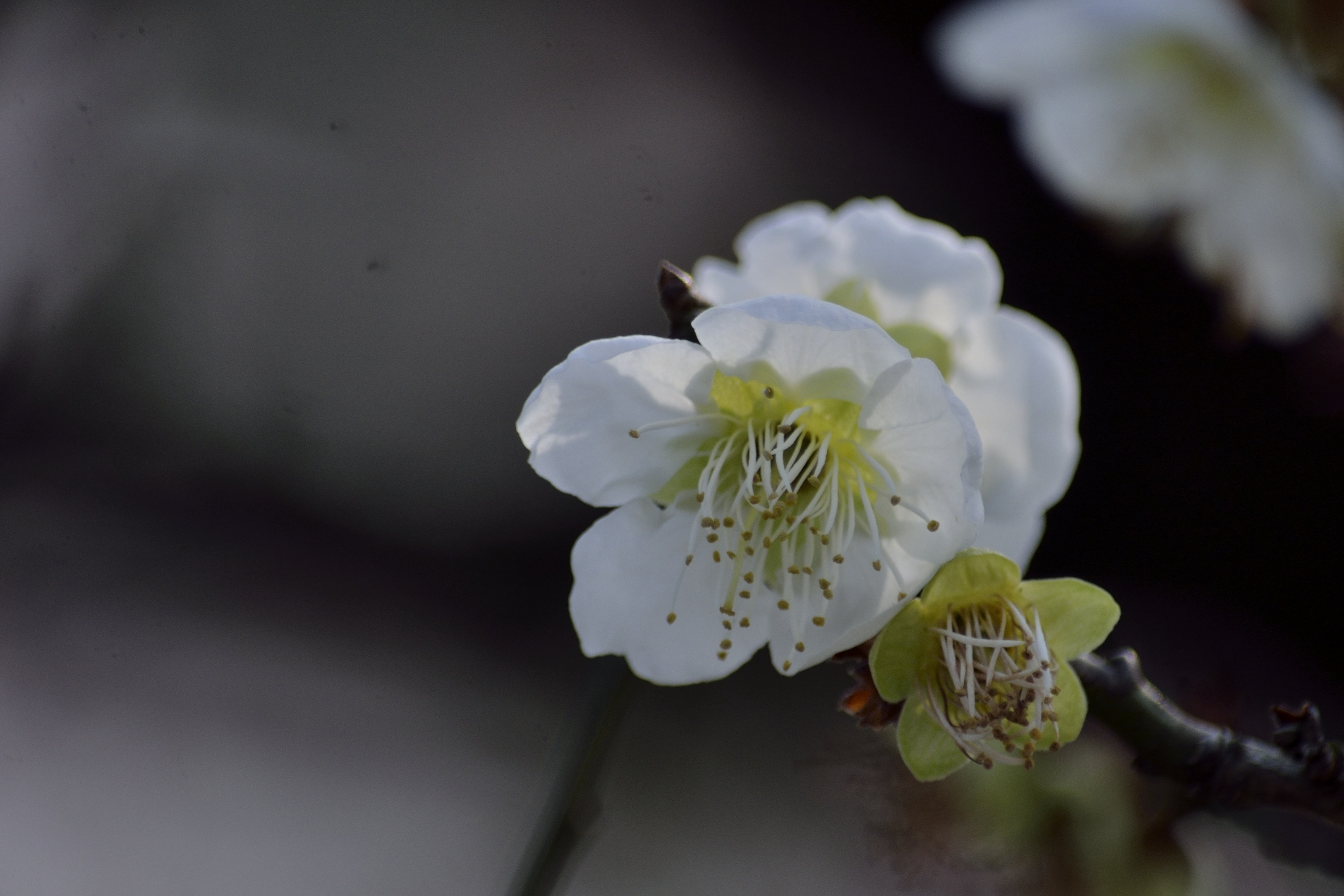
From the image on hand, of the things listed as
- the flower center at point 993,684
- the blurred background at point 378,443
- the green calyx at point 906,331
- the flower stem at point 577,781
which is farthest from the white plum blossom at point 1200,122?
the flower stem at point 577,781

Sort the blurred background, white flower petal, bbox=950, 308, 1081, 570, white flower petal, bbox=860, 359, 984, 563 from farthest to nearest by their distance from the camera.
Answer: the blurred background < white flower petal, bbox=950, 308, 1081, 570 < white flower petal, bbox=860, 359, 984, 563

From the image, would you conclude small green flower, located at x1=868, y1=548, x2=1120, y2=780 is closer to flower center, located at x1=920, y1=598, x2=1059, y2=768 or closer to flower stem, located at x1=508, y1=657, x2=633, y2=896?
flower center, located at x1=920, y1=598, x2=1059, y2=768

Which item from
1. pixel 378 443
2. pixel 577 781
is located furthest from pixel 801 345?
pixel 378 443

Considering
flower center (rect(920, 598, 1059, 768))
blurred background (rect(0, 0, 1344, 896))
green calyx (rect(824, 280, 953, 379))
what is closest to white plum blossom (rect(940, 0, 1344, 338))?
blurred background (rect(0, 0, 1344, 896))

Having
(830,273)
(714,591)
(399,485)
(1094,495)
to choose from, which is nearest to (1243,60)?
(830,273)

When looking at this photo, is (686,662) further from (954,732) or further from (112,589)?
(112,589)

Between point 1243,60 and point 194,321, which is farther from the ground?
point 1243,60

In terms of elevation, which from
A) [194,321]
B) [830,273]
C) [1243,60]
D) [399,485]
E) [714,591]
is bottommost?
[399,485]
